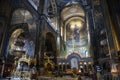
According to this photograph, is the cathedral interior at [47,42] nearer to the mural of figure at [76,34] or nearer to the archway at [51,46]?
the archway at [51,46]

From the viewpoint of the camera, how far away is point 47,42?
68.4 ft

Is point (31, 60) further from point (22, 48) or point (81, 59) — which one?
point (81, 59)

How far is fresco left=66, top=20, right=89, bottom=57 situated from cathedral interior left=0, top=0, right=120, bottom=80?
0.54 meters

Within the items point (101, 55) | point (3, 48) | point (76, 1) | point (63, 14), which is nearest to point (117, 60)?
point (101, 55)

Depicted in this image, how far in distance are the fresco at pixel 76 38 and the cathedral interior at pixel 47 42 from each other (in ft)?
1.77

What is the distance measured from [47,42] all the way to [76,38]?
12.2 meters

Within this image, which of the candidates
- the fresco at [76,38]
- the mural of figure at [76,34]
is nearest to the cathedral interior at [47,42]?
the fresco at [76,38]

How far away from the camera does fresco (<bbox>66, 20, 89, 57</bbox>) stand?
2903 centimetres

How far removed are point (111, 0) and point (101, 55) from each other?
24.8 feet

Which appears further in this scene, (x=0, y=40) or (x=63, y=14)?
(x=63, y=14)

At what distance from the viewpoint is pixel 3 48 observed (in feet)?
30.8

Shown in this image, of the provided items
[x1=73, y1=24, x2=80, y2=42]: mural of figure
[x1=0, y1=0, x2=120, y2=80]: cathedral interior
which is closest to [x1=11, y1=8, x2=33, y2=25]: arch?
[x1=0, y1=0, x2=120, y2=80]: cathedral interior

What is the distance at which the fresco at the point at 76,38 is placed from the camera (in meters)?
29.0

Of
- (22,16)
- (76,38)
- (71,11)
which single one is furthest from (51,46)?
→ (71,11)
